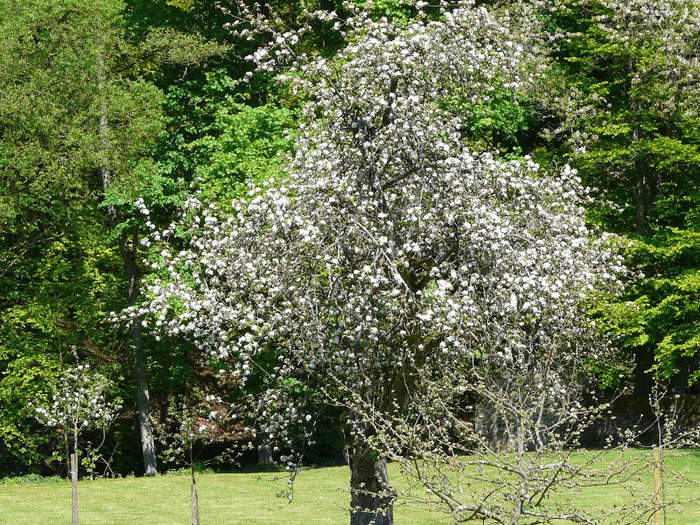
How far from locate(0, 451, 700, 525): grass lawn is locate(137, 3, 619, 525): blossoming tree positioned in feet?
18.1

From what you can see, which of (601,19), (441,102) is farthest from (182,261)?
(601,19)

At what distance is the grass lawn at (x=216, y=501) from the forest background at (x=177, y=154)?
5.74ft

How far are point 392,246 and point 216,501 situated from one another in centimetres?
1310

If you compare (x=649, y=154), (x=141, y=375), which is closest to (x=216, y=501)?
(x=141, y=375)

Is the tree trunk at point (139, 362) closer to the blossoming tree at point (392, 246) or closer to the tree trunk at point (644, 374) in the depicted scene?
the tree trunk at point (644, 374)

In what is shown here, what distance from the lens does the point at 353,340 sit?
11.1 meters

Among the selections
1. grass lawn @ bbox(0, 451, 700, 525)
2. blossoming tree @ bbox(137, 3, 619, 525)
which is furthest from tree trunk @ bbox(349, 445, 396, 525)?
grass lawn @ bbox(0, 451, 700, 525)

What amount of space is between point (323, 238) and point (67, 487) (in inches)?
722

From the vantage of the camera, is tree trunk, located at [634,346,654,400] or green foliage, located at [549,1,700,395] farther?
tree trunk, located at [634,346,654,400]

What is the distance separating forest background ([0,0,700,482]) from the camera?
25078 mm

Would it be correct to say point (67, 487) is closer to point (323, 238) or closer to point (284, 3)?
point (284, 3)

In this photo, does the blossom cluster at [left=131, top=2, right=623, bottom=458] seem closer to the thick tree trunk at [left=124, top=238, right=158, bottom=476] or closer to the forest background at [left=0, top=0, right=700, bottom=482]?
the forest background at [left=0, top=0, right=700, bottom=482]

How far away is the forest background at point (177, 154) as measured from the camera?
25.1 meters

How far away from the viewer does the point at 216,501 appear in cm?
2206
